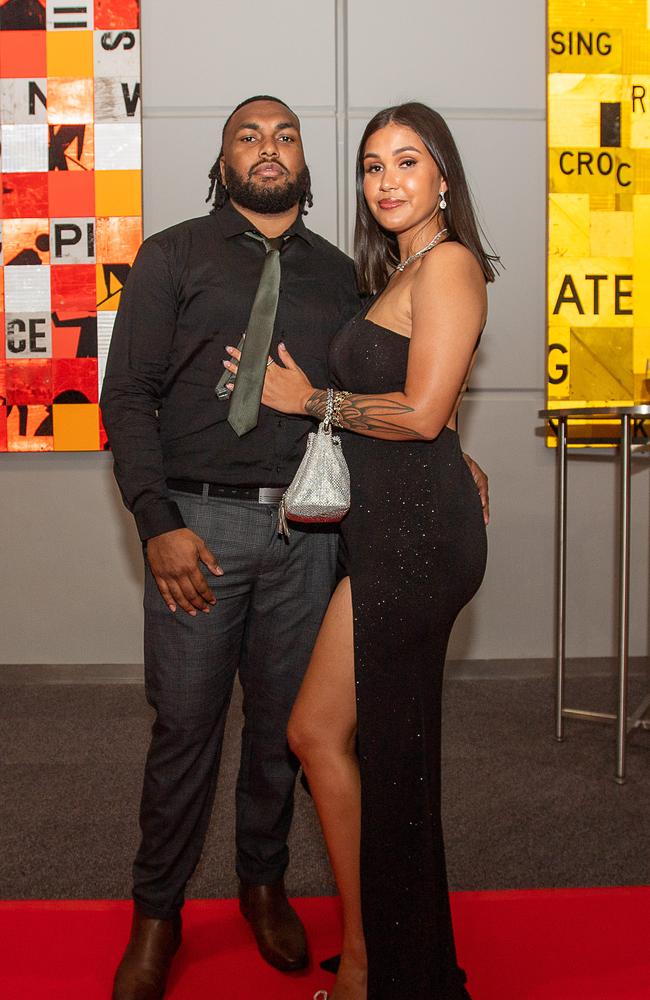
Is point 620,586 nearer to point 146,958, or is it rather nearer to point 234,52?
point 146,958

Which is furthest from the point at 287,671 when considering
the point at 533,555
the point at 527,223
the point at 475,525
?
the point at 527,223

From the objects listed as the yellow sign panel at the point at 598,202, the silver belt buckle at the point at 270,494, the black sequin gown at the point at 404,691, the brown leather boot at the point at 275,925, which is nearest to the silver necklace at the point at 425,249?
the black sequin gown at the point at 404,691

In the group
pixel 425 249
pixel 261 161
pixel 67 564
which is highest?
pixel 261 161

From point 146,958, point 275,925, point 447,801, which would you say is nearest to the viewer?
point 146,958

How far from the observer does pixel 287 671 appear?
1.89 m

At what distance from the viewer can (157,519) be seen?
177 centimetres

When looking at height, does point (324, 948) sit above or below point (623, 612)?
below

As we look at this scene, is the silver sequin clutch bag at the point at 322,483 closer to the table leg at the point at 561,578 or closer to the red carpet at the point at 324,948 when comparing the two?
the red carpet at the point at 324,948

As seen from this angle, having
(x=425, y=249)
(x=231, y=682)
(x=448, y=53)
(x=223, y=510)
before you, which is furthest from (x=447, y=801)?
(x=448, y=53)

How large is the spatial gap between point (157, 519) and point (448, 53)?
285cm

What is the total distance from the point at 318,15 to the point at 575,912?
3337mm

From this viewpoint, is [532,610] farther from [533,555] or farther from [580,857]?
[580,857]

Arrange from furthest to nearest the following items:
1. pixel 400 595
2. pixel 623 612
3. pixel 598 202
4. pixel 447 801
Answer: pixel 598 202
pixel 623 612
pixel 447 801
pixel 400 595

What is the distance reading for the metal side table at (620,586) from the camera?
2818 mm
